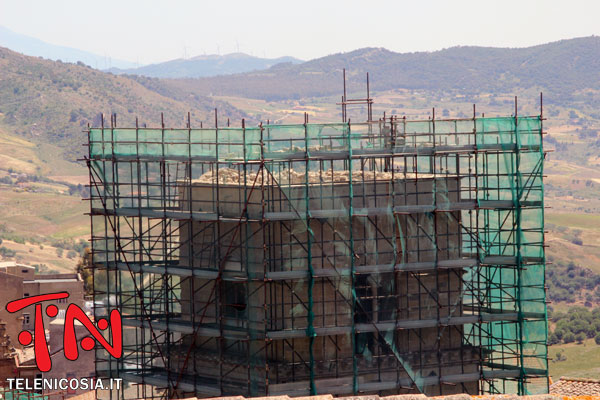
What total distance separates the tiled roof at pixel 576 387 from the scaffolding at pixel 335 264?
6.14 m

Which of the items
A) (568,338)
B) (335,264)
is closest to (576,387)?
(335,264)

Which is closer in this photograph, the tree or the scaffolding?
the scaffolding

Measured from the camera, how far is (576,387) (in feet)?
129

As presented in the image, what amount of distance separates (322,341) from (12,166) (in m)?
139

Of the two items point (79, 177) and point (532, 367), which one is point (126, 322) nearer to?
point (532, 367)

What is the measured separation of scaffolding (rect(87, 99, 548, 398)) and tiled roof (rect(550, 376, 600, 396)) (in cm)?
614

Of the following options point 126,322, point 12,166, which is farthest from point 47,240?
point 126,322

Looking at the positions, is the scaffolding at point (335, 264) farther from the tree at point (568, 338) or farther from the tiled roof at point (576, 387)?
the tree at point (568, 338)

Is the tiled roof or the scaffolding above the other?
the scaffolding

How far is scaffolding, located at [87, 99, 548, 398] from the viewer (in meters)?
30.1

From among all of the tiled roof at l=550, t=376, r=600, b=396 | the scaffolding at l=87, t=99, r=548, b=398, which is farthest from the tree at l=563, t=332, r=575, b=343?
the scaffolding at l=87, t=99, r=548, b=398

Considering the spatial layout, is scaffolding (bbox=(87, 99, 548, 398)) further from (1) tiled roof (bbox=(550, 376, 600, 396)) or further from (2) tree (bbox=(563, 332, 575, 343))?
(2) tree (bbox=(563, 332, 575, 343))

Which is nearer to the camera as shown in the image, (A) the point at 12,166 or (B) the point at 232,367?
(B) the point at 232,367

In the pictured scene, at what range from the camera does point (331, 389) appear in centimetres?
3019
